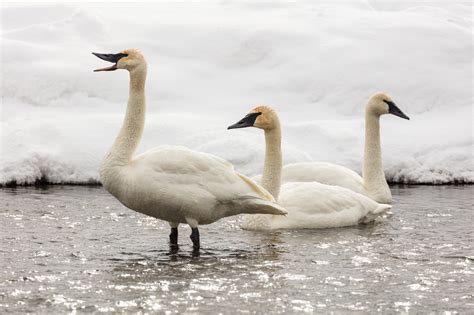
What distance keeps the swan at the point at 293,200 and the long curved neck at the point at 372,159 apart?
1.47 m

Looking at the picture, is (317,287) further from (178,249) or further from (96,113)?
(96,113)

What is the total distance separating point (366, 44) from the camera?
64.0 ft

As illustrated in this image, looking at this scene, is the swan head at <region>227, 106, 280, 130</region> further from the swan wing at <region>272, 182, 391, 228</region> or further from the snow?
the snow

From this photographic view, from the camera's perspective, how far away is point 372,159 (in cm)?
1325

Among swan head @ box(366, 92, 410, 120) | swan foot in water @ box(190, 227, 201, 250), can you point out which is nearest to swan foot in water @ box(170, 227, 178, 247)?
swan foot in water @ box(190, 227, 201, 250)

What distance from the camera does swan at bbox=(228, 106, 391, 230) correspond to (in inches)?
436

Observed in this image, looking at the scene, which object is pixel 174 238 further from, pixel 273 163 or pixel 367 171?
pixel 367 171

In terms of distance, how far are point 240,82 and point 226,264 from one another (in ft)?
33.1

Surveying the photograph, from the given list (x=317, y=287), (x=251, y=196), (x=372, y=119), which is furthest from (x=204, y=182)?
(x=372, y=119)

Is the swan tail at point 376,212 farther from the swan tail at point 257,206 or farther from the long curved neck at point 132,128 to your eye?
the long curved neck at point 132,128

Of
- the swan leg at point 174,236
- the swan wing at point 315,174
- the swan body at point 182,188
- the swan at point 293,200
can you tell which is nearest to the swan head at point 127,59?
the swan body at point 182,188

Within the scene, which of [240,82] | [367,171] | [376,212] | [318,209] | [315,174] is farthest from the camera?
[240,82]

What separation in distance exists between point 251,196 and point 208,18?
42.0ft

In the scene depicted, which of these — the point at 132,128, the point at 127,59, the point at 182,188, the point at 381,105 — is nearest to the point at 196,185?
the point at 182,188
